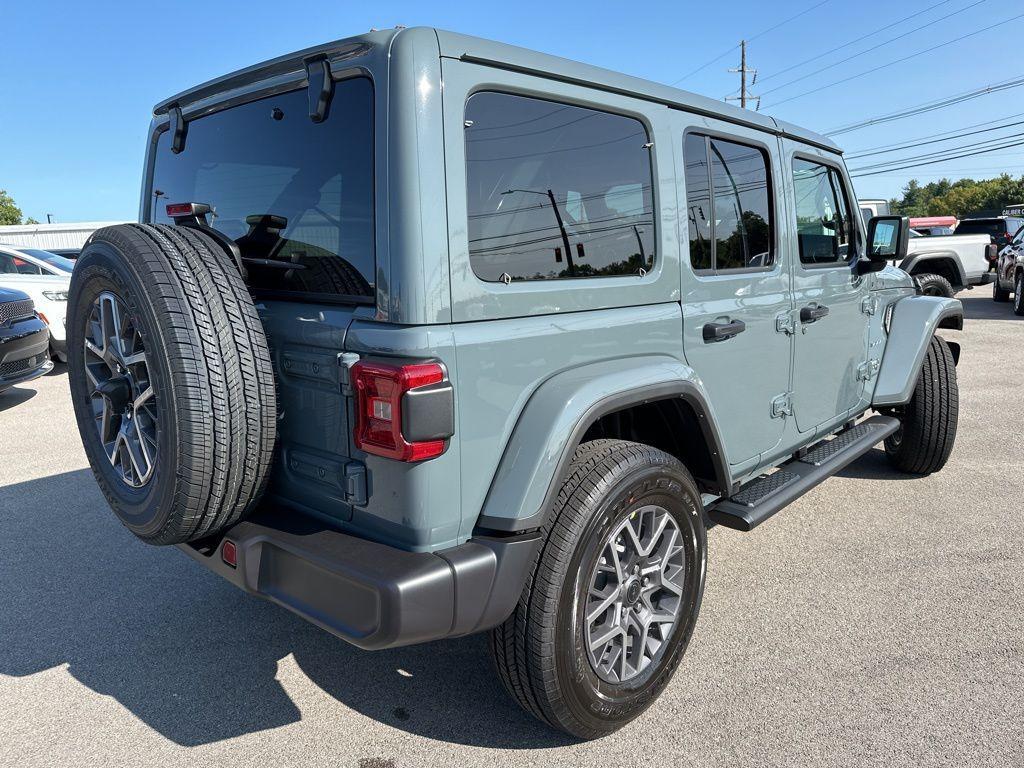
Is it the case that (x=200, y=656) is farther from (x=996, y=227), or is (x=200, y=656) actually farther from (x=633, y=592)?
(x=996, y=227)

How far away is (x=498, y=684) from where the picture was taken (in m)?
2.79

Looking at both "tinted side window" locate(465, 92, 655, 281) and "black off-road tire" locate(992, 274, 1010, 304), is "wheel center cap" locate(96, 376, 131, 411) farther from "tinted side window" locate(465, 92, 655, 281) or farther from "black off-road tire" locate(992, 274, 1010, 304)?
"black off-road tire" locate(992, 274, 1010, 304)

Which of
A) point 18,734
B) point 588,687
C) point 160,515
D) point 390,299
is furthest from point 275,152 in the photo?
point 18,734

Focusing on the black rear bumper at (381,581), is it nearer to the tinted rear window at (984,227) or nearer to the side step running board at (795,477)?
the side step running board at (795,477)

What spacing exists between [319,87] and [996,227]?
67.5ft

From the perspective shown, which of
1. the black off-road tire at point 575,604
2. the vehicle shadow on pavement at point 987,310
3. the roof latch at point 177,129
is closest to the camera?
the black off-road tire at point 575,604

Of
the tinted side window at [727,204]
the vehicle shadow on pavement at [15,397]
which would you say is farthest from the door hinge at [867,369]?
the vehicle shadow on pavement at [15,397]

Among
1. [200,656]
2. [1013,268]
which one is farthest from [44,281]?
[1013,268]

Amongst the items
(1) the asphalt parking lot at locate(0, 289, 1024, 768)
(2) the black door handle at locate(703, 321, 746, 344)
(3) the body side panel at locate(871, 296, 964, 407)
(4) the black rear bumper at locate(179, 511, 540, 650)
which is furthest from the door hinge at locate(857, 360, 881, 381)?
(4) the black rear bumper at locate(179, 511, 540, 650)

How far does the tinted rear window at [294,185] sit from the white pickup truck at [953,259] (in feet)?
28.3

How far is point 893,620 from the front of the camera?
3137mm

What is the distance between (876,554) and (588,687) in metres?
2.20

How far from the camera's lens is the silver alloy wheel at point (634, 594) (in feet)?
7.91

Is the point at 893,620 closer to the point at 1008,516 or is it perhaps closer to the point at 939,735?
the point at 939,735
